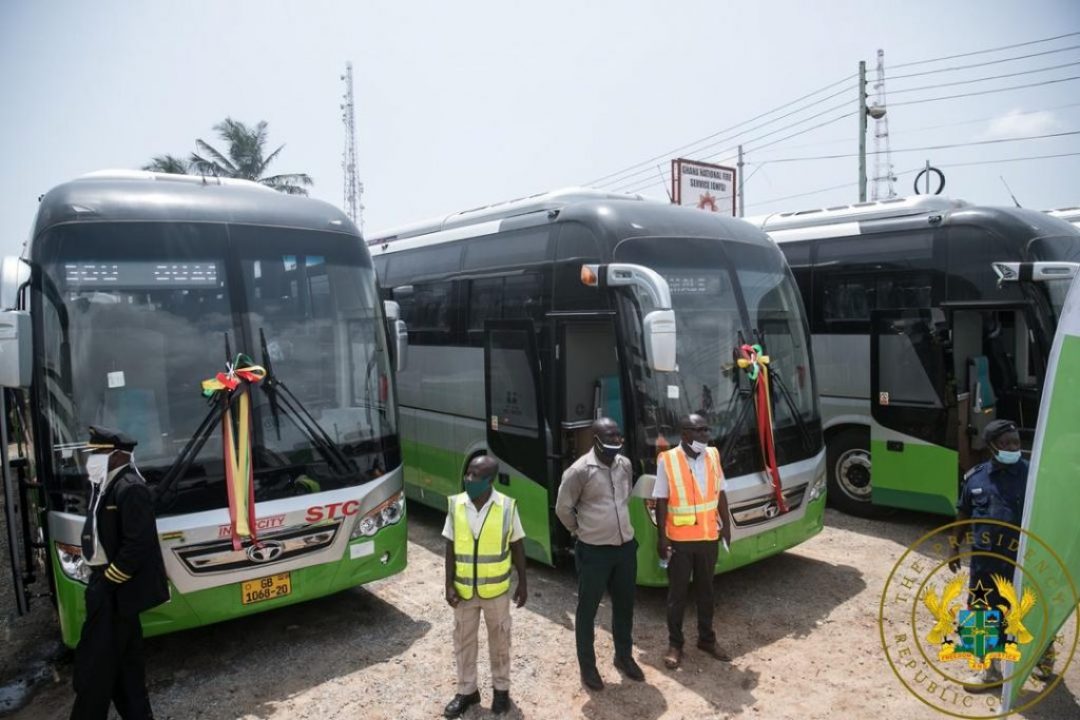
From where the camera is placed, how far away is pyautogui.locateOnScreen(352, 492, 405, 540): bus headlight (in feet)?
19.1

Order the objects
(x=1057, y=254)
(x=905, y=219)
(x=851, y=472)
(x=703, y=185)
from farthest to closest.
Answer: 1. (x=703, y=185)
2. (x=851, y=472)
3. (x=905, y=219)
4. (x=1057, y=254)

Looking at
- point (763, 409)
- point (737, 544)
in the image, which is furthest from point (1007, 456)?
point (737, 544)

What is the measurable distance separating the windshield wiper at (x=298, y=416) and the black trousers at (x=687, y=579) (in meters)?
2.43

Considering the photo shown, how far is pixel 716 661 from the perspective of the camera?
5.59 m

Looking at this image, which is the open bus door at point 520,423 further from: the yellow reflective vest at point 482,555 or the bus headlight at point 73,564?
the bus headlight at point 73,564

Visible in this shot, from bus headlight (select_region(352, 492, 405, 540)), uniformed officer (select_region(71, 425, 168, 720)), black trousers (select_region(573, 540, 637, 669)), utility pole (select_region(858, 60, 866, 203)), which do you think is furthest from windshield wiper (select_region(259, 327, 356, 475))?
utility pole (select_region(858, 60, 866, 203))

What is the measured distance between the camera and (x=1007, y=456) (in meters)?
5.04

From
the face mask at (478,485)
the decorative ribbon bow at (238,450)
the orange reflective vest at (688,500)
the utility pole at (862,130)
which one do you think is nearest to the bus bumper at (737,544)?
the orange reflective vest at (688,500)

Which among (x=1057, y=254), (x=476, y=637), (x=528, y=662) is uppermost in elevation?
(x=1057, y=254)

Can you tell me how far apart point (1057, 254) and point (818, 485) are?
3.58 m

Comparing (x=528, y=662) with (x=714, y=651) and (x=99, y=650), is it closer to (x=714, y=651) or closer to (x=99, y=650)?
(x=714, y=651)

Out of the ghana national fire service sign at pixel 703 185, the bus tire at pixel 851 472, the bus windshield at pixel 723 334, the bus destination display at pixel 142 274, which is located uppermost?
the ghana national fire service sign at pixel 703 185

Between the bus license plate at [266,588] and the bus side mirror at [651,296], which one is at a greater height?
the bus side mirror at [651,296]

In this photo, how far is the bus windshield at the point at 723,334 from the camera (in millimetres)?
6258
